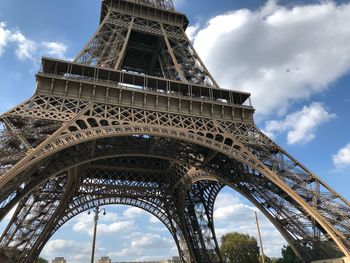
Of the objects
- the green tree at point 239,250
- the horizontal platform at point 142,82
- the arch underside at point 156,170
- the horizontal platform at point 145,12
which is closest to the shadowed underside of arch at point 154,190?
the arch underside at point 156,170

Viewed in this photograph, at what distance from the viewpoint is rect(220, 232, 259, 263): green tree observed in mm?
45469

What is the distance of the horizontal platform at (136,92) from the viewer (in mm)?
15484

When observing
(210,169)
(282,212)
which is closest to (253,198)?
(282,212)

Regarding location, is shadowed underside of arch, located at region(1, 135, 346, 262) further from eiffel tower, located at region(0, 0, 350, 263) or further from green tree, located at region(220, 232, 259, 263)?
green tree, located at region(220, 232, 259, 263)

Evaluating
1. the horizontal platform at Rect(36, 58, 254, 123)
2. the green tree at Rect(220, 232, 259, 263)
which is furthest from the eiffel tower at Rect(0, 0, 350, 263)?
the green tree at Rect(220, 232, 259, 263)

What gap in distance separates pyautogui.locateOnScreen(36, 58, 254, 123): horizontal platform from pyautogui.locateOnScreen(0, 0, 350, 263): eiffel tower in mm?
57

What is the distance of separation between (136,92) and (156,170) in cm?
1147

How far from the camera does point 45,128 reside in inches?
523

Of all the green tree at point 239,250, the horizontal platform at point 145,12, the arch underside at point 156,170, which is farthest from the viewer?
the green tree at point 239,250

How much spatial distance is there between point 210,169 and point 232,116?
339cm

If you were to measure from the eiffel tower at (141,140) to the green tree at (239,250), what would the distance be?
67.3 feet

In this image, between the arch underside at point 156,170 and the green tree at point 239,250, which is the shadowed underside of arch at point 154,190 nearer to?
the arch underside at point 156,170

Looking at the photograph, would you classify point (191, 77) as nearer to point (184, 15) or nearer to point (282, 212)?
point (184, 15)

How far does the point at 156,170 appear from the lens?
26516 mm
